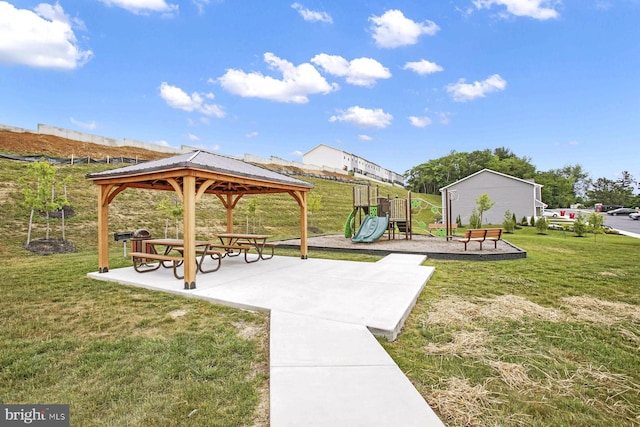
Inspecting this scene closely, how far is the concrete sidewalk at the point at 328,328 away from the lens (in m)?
2.15

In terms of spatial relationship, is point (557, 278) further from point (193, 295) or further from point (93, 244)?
point (93, 244)

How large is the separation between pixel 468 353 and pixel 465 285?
3.33 meters

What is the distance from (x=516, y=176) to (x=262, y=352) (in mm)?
64020

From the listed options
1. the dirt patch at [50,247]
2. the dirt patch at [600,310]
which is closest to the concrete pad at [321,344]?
the dirt patch at [600,310]

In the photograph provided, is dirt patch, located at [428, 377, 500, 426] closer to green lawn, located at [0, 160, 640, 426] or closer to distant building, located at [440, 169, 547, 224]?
green lawn, located at [0, 160, 640, 426]

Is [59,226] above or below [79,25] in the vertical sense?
below

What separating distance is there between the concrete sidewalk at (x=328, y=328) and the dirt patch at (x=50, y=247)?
214 inches

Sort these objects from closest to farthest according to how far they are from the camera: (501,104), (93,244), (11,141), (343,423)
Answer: (343,423), (93,244), (11,141), (501,104)

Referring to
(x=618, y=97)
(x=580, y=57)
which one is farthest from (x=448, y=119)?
(x=580, y=57)

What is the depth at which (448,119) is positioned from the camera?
41.2 meters

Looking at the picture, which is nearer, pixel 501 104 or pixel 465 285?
pixel 465 285

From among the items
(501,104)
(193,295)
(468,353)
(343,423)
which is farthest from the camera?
(501,104)

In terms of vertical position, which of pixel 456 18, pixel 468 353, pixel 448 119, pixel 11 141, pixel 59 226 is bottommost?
pixel 468 353

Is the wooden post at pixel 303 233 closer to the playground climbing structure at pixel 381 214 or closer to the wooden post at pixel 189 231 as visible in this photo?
the wooden post at pixel 189 231
